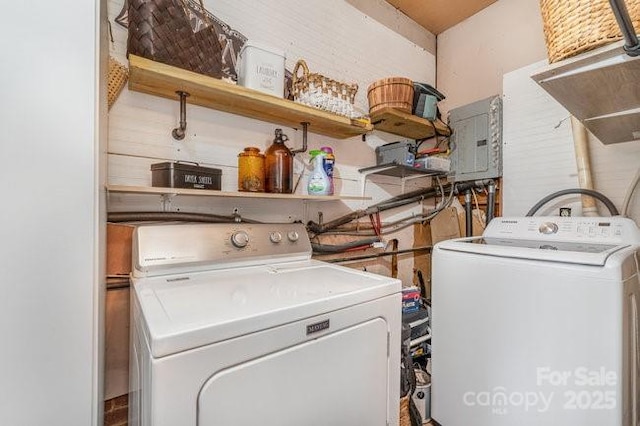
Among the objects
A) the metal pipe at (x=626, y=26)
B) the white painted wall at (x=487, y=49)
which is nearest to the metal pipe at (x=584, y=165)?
the white painted wall at (x=487, y=49)

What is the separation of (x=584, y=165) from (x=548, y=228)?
548 millimetres

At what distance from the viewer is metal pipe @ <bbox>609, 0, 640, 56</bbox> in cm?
76

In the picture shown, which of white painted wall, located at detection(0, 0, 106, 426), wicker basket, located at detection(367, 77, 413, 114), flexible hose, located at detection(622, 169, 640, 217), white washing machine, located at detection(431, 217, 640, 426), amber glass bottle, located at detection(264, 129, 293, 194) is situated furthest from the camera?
wicker basket, located at detection(367, 77, 413, 114)

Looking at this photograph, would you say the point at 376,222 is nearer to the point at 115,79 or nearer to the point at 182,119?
the point at 182,119

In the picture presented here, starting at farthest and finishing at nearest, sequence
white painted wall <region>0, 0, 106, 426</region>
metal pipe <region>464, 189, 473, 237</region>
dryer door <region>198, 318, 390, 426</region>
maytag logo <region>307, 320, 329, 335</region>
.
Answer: metal pipe <region>464, 189, 473, 237</region> → maytag logo <region>307, 320, 329, 335</region> → dryer door <region>198, 318, 390, 426</region> → white painted wall <region>0, 0, 106, 426</region>

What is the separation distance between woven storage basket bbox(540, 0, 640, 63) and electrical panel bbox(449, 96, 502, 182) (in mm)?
1154

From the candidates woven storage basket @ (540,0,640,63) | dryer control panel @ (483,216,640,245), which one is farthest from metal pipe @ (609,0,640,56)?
dryer control panel @ (483,216,640,245)

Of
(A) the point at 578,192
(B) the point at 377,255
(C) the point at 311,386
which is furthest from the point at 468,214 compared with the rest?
(C) the point at 311,386

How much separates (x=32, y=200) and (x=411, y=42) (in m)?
2.80

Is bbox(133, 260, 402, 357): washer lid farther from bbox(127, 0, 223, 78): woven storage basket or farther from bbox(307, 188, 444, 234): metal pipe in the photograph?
bbox(127, 0, 223, 78): woven storage basket

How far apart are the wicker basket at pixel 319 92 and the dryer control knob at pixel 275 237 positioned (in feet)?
2.40

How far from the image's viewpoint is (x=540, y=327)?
1213 millimetres

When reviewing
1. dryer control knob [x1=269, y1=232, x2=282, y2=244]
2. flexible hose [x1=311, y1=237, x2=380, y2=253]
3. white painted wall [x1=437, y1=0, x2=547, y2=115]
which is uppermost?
white painted wall [x1=437, y1=0, x2=547, y2=115]

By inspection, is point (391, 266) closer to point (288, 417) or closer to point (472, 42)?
point (288, 417)
